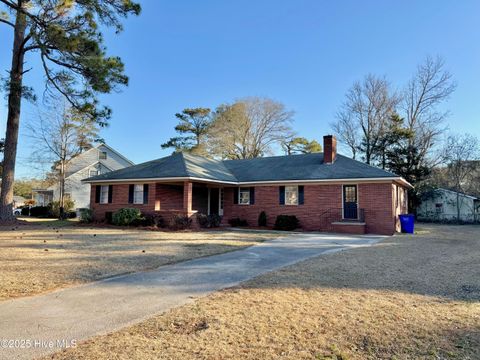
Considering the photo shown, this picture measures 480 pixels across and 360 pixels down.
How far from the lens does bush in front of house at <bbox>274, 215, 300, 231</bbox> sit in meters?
19.2

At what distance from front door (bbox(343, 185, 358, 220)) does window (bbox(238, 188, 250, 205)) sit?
584cm

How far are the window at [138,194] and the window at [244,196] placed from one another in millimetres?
5951

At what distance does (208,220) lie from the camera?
63.9 ft

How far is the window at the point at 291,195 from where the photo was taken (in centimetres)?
1992

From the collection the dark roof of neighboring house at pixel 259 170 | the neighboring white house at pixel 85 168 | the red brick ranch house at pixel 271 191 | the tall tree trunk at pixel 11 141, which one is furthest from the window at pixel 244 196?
the neighboring white house at pixel 85 168

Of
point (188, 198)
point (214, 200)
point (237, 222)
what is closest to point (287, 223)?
point (237, 222)

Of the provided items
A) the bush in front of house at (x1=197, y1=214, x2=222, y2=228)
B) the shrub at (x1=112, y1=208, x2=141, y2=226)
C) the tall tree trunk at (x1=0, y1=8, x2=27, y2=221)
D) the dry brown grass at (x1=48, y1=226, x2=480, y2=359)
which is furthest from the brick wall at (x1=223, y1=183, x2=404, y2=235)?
the tall tree trunk at (x1=0, y1=8, x2=27, y2=221)

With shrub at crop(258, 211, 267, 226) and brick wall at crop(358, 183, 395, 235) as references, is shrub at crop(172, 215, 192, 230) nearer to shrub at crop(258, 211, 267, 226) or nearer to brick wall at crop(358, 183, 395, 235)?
shrub at crop(258, 211, 267, 226)

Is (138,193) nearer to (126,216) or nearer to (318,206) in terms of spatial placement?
(126,216)

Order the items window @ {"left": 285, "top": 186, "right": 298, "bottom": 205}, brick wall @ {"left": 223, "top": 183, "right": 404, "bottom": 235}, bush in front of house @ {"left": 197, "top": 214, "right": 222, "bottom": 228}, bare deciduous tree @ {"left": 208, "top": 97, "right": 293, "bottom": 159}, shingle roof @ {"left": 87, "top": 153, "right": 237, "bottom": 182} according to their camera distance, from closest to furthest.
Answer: brick wall @ {"left": 223, "top": 183, "right": 404, "bottom": 235}, bush in front of house @ {"left": 197, "top": 214, "right": 222, "bottom": 228}, shingle roof @ {"left": 87, "top": 153, "right": 237, "bottom": 182}, window @ {"left": 285, "top": 186, "right": 298, "bottom": 205}, bare deciduous tree @ {"left": 208, "top": 97, "right": 293, "bottom": 159}

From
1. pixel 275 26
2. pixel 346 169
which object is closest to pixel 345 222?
pixel 346 169

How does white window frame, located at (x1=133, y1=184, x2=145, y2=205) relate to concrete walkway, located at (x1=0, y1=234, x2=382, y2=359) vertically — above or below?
above

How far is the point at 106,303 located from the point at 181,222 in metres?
13.0

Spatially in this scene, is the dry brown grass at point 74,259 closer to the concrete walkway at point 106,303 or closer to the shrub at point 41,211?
the concrete walkway at point 106,303
